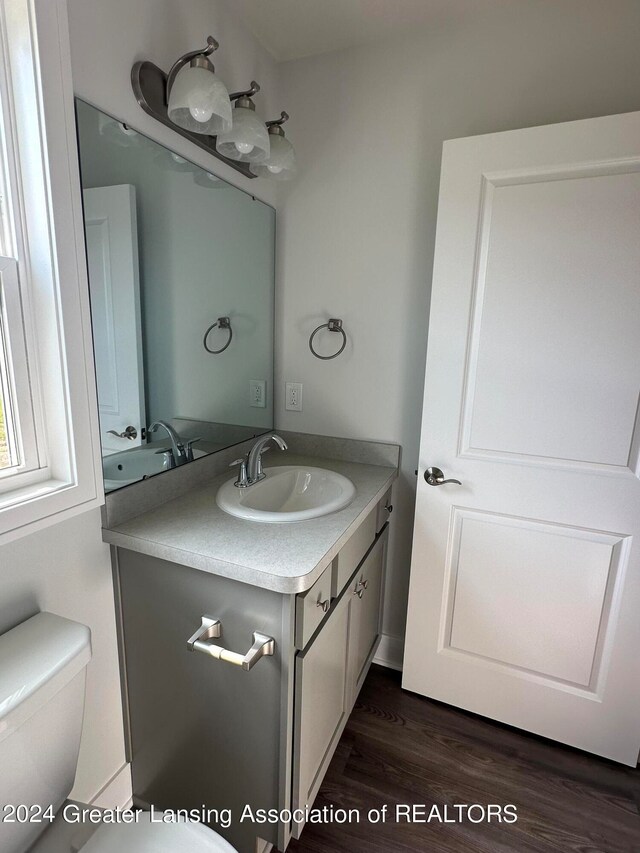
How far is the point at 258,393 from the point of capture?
177 centimetres

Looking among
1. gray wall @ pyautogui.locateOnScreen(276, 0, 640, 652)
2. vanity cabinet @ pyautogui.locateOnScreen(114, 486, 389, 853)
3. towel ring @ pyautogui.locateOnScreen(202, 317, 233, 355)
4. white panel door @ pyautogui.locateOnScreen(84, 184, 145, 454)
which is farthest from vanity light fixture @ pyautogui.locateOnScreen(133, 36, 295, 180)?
vanity cabinet @ pyautogui.locateOnScreen(114, 486, 389, 853)

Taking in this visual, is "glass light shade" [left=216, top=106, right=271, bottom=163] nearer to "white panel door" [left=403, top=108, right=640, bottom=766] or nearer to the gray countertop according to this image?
"white panel door" [left=403, top=108, right=640, bottom=766]

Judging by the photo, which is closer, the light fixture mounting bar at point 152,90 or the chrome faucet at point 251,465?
the light fixture mounting bar at point 152,90

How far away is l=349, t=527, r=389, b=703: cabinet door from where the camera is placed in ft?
4.50

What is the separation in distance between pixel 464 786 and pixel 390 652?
1.74ft

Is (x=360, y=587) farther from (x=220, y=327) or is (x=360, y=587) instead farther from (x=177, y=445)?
(x=220, y=327)

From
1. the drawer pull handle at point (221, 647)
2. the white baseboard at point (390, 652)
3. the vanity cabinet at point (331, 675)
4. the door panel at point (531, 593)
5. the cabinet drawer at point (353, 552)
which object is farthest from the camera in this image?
the white baseboard at point (390, 652)

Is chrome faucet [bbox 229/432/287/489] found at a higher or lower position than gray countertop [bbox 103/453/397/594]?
higher

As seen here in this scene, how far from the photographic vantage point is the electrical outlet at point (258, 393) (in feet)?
5.70

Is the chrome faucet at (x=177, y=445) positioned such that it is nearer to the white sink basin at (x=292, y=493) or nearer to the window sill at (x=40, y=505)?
the white sink basin at (x=292, y=493)

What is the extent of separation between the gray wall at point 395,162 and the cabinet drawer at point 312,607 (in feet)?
2.08

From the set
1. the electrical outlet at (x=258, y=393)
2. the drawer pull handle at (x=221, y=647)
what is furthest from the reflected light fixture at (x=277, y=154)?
the drawer pull handle at (x=221, y=647)

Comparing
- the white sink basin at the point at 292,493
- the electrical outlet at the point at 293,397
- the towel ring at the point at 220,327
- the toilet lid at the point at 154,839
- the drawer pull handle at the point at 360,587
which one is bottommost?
the toilet lid at the point at 154,839

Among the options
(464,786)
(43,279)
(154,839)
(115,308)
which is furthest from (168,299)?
(464,786)
